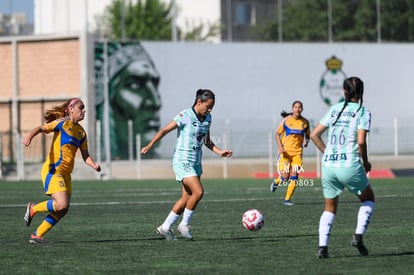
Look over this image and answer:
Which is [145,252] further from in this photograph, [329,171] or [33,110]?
[33,110]

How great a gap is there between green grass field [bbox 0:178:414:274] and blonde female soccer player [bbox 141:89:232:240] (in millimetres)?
343

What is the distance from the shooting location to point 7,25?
9000 centimetres

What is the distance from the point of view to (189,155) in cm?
1395

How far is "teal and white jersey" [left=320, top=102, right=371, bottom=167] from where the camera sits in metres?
11.0

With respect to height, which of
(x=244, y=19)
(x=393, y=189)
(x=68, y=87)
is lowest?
(x=393, y=189)

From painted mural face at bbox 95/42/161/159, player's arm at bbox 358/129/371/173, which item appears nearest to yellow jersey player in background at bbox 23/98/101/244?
player's arm at bbox 358/129/371/173

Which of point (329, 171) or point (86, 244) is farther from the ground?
point (329, 171)

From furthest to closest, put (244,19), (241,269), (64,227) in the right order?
(244,19)
(64,227)
(241,269)

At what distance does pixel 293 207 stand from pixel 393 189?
6964 millimetres

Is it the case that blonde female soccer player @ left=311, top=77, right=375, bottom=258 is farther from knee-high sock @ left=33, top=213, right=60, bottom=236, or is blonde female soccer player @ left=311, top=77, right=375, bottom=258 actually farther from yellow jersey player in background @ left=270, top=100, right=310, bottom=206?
yellow jersey player in background @ left=270, top=100, right=310, bottom=206

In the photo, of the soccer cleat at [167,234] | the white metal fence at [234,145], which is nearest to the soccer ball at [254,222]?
the soccer cleat at [167,234]

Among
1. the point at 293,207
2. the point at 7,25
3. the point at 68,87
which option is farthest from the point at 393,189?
the point at 7,25

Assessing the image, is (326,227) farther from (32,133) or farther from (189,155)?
(32,133)

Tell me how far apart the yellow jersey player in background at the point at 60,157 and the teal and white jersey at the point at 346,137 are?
383cm
